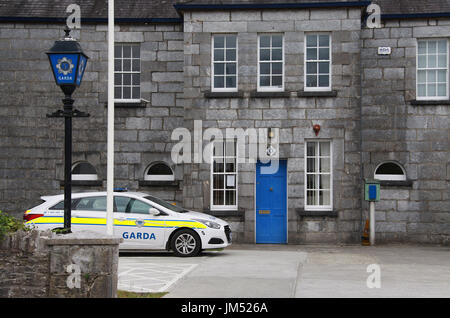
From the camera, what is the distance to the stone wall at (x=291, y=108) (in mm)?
18906

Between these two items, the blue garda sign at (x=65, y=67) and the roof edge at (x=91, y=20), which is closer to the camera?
the blue garda sign at (x=65, y=67)

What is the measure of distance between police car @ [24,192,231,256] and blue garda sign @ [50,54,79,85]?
16.4 feet

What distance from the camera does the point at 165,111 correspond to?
20.2 meters

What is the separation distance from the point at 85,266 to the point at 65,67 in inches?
144

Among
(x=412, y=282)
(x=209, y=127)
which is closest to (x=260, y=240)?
(x=209, y=127)

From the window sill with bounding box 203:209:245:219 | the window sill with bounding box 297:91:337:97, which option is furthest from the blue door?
the window sill with bounding box 297:91:337:97

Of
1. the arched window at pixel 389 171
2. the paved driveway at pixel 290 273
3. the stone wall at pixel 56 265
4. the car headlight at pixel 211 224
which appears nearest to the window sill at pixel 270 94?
the arched window at pixel 389 171

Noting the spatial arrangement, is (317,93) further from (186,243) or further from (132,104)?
(186,243)

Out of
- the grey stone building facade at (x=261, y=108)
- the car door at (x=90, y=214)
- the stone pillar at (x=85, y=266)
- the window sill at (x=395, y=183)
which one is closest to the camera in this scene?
the stone pillar at (x=85, y=266)

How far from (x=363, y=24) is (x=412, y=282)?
34.1 ft

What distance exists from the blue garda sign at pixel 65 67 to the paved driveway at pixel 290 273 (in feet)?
11.2

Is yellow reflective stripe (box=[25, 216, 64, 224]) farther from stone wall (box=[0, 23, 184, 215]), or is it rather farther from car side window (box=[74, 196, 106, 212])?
stone wall (box=[0, 23, 184, 215])

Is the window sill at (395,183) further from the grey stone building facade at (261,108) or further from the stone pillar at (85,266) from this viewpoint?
the stone pillar at (85,266)

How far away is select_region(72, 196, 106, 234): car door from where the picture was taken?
50.3 feet
